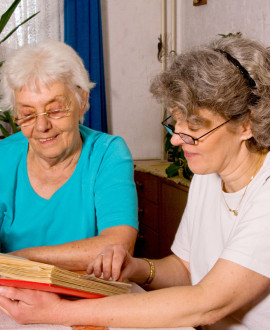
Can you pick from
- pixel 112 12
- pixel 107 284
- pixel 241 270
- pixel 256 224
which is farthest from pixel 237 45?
pixel 112 12

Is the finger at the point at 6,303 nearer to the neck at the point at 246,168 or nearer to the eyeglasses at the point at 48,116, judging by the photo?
the neck at the point at 246,168

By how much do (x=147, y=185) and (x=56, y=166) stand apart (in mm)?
2186

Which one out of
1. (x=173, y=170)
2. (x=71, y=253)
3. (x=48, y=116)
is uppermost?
(x=48, y=116)

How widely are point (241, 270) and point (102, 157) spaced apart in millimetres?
877

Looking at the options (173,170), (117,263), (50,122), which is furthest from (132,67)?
(117,263)

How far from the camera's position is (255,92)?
119 centimetres

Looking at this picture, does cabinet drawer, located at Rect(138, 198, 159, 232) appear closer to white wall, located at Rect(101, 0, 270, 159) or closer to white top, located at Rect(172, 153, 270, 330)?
white wall, located at Rect(101, 0, 270, 159)

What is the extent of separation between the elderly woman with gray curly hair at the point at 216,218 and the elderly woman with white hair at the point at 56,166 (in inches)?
13.1

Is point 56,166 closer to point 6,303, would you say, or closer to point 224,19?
point 6,303

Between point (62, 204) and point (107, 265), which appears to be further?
point (62, 204)

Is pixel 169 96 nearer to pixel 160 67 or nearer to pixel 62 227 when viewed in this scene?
pixel 62 227

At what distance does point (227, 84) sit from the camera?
1168mm

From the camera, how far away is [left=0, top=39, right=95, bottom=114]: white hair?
1638 mm

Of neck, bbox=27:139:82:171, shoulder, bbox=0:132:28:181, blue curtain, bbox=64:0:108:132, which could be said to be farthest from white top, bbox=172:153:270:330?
blue curtain, bbox=64:0:108:132
